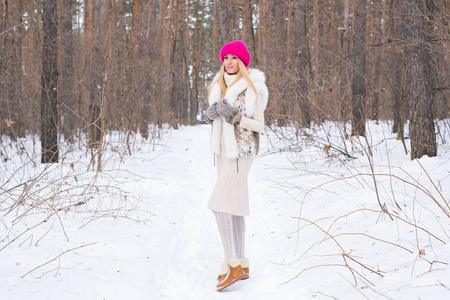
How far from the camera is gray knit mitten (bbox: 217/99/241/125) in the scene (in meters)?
2.99

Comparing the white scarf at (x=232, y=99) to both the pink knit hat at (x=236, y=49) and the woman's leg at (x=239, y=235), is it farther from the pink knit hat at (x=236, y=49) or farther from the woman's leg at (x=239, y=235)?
the woman's leg at (x=239, y=235)

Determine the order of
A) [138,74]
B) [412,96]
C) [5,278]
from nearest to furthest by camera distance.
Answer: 1. [5,278]
2. [412,96]
3. [138,74]

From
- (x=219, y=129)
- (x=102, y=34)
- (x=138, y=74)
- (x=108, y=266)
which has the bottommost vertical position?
(x=108, y=266)

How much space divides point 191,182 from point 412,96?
3.89 meters

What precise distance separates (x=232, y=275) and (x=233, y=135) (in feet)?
3.49

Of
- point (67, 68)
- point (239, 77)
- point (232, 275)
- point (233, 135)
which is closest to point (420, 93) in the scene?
point (239, 77)

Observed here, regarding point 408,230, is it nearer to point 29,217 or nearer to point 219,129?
point 219,129

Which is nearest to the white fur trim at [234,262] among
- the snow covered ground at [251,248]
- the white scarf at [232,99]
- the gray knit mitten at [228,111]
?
the snow covered ground at [251,248]

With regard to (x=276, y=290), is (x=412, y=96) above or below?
above

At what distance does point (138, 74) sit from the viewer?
998cm

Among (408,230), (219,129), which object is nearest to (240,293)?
(219,129)

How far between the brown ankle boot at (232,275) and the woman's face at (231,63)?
4.89 feet

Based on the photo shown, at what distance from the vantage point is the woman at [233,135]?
3027 millimetres

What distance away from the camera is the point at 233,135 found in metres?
3.05
